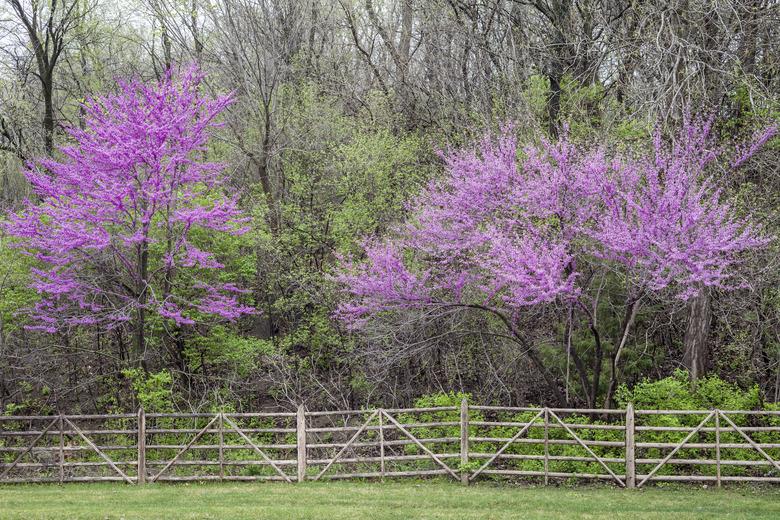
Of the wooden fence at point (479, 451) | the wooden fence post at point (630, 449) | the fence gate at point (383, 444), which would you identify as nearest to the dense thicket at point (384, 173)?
the wooden fence at point (479, 451)

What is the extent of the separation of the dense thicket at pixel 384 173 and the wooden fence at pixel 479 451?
1.37 metres

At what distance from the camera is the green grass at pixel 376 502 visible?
12.3 m

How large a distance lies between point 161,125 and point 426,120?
24.8 feet

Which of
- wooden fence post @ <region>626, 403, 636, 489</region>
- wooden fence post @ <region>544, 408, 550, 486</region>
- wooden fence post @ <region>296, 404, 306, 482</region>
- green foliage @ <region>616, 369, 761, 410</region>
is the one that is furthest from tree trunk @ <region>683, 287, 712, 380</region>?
wooden fence post @ <region>296, 404, 306, 482</region>

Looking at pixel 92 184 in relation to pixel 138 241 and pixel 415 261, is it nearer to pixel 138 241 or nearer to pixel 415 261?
pixel 138 241

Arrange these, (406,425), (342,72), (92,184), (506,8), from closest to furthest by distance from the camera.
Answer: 1. (406,425)
2. (92,184)
3. (506,8)
4. (342,72)

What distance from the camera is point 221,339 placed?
20.2 m

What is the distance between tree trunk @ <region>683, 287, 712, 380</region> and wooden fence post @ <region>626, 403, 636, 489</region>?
8.25 feet

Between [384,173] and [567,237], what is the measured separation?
6.83 metres

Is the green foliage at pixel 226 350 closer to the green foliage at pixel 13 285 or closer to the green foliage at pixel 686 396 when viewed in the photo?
the green foliage at pixel 13 285

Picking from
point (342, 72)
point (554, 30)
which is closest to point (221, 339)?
point (342, 72)

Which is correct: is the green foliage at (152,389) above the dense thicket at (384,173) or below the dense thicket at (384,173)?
below

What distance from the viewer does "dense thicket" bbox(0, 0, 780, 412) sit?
16797 mm

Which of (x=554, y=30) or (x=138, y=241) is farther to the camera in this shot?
(x=554, y=30)
